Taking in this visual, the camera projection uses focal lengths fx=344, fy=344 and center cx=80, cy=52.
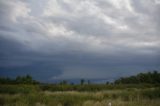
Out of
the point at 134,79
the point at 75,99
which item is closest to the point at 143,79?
the point at 134,79

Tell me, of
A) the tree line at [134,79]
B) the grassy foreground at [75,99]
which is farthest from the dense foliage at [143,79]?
the grassy foreground at [75,99]

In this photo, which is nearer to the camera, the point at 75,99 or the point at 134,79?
the point at 75,99

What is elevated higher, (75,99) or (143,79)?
(143,79)

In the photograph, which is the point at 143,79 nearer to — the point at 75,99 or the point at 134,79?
the point at 134,79

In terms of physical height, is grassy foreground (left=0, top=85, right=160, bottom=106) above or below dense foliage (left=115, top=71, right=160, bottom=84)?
below

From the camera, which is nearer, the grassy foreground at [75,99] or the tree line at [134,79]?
the grassy foreground at [75,99]

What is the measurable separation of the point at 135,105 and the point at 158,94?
41.8 feet

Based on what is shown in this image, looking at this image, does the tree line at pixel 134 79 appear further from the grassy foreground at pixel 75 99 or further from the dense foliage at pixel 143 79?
the grassy foreground at pixel 75 99

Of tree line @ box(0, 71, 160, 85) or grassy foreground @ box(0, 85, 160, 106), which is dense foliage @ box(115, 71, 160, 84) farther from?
grassy foreground @ box(0, 85, 160, 106)

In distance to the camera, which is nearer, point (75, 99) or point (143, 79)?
point (75, 99)

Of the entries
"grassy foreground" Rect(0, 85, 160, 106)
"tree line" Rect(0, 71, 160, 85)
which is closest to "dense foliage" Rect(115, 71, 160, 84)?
"tree line" Rect(0, 71, 160, 85)

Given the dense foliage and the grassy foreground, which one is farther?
the dense foliage

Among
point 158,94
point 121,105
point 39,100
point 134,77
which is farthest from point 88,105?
point 134,77

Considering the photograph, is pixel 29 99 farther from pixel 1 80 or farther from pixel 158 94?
pixel 1 80
